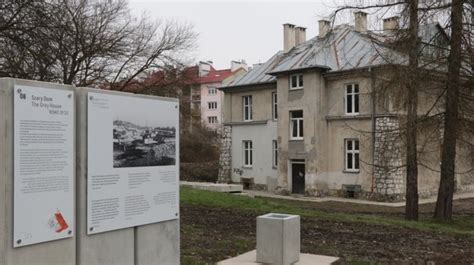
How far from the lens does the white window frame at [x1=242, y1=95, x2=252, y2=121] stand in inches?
1594

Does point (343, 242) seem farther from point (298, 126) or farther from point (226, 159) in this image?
point (226, 159)

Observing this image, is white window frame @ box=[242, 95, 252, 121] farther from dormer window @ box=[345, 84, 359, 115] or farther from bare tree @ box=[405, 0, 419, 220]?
bare tree @ box=[405, 0, 419, 220]

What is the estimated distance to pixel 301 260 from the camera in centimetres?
829

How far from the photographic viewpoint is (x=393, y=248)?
966 centimetres

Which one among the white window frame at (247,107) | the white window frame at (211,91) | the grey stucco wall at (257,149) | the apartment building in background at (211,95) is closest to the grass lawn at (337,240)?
the grey stucco wall at (257,149)

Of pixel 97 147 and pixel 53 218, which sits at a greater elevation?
pixel 97 147

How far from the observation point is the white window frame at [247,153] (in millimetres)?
40156

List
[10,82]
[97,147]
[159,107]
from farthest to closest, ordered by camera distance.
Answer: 1. [159,107]
2. [97,147]
3. [10,82]

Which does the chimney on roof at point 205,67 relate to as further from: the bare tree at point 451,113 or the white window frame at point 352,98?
the bare tree at point 451,113

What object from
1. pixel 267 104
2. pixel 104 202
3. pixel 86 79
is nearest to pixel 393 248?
pixel 104 202

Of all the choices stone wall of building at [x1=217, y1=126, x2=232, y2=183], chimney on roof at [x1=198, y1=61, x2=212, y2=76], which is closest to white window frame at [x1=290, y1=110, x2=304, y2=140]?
stone wall of building at [x1=217, y1=126, x2=232, y2=183]

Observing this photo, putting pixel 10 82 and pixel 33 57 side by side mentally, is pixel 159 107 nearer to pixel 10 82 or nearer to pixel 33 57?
pixel 10 82

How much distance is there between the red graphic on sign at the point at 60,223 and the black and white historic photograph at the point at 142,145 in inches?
30.3

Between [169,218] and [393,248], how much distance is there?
16.7 ft
